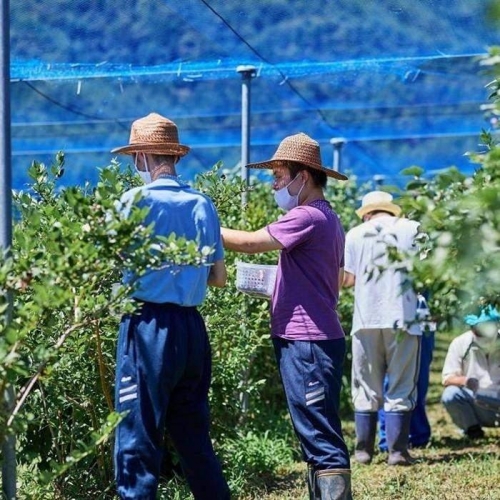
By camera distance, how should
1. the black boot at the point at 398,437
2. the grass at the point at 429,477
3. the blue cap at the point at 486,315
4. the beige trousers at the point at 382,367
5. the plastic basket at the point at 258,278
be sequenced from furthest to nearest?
the beige trousers at the point at 382,367, the black boot at the point at 398,437, the grass at the point at 429,477, the plastic basket at the point at 258,278, the blue cap at the point at 486,315

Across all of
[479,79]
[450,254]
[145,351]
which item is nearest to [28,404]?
[145,351]

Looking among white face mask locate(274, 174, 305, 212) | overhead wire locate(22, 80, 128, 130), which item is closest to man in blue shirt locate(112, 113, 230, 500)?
white face mask locate(274, 174, 305, 212)

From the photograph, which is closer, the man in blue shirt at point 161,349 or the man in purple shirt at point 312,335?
the man in blue shirt at point 161,349

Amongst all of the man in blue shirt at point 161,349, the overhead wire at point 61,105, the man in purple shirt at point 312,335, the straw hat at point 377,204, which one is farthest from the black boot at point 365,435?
the overhead wire at point 61,105

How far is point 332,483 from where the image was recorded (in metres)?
4.74

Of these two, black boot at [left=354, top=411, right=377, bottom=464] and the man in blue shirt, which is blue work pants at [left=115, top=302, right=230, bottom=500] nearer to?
the man in blue shirt

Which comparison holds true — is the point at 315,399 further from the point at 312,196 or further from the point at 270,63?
the point at 270,63

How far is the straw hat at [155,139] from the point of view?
4363 millimetres

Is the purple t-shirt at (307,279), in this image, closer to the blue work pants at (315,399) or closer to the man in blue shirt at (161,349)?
the blue work pants at (315,399)

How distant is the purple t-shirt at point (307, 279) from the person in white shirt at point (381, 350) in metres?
2.02

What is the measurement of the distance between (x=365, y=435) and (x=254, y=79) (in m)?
3.13

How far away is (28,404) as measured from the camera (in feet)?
15.7

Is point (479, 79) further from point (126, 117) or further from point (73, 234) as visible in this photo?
point (73, 234)

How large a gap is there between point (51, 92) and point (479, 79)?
3.21m
